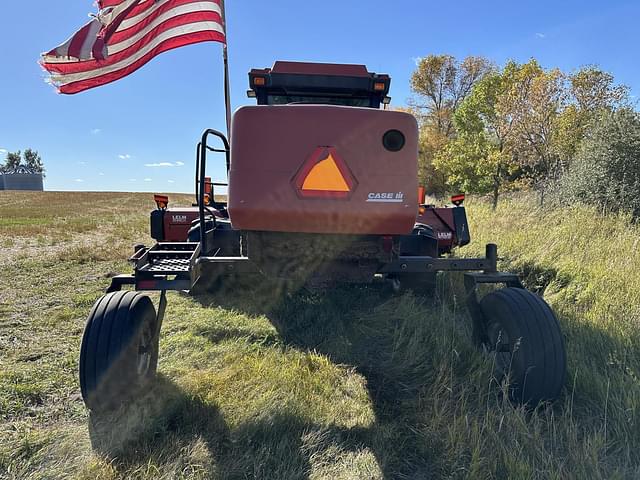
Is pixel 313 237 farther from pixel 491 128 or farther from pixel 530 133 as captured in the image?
pixel 491 128

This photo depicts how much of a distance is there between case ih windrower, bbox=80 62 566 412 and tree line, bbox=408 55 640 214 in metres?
7.47

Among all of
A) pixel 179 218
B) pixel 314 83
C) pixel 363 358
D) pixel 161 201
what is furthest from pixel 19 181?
pixel 363 358

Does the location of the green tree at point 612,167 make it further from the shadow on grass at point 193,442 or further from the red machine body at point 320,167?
the shadow on grass at point 193,442

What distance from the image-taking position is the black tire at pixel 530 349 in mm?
2557

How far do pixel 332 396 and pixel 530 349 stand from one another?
135 cm

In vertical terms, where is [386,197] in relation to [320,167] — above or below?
below

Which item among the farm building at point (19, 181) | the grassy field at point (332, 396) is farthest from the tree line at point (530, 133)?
the farm building at point (19, 181)

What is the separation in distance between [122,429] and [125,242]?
9078 mm

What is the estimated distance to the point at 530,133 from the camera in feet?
55.9

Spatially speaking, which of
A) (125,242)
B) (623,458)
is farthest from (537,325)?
(125,242)

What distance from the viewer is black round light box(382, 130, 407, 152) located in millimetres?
2447

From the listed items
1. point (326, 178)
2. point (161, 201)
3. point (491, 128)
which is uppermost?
point (491, 128)

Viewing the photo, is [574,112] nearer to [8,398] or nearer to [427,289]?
[427,289]

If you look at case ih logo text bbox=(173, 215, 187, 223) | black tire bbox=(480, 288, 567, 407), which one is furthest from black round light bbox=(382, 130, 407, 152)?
case ih logo text bbox=(173, 215, 187, 223)
